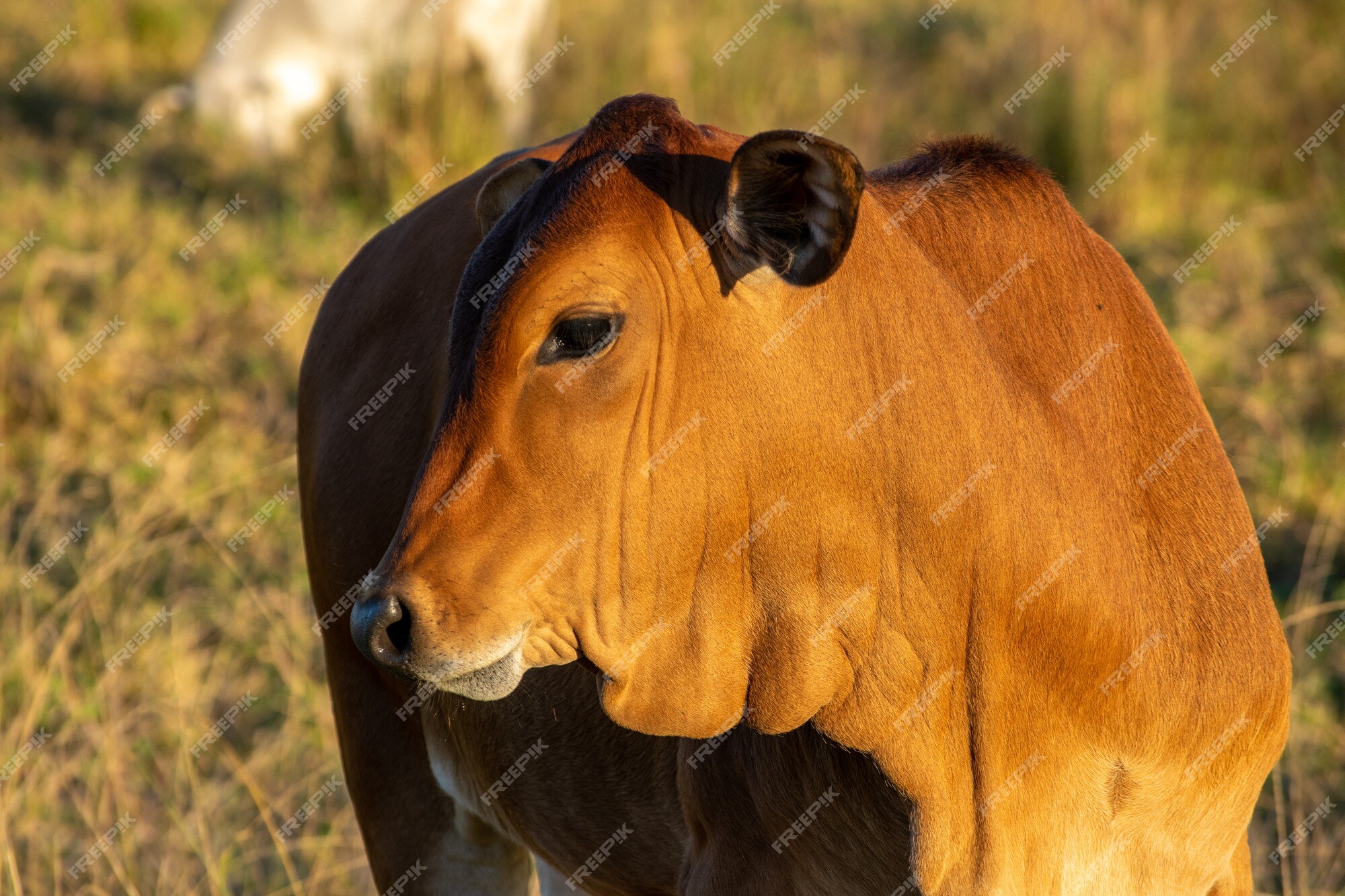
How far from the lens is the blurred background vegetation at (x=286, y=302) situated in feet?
15.4

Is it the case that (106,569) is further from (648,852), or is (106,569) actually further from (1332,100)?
(1332,100)

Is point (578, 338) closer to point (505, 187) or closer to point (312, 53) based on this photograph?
point (505, 187)

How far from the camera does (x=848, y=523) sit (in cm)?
212

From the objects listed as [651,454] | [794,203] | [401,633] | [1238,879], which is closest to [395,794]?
[401,633]

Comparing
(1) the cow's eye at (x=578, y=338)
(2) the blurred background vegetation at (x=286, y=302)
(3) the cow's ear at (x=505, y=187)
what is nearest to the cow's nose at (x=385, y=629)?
(1) the cow's eye at (x=578, y=338)

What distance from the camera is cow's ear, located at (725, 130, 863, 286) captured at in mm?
1931

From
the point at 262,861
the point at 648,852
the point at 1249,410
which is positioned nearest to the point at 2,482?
the point at 262,861

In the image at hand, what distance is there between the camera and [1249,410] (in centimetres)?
634

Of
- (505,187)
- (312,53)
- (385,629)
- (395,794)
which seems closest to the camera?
(385,629)

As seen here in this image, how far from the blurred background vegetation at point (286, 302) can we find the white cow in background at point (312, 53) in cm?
33

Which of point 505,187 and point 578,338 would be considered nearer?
point 578,338

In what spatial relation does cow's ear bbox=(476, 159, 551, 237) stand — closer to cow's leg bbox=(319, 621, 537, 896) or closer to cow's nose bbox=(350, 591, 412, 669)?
cow's nose bbox=(350, 591, 412, 669)

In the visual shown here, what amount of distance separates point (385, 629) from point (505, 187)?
98cm

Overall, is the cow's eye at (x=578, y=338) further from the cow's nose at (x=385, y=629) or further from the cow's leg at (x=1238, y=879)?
the cow's leg at (x=1238, y=879)
